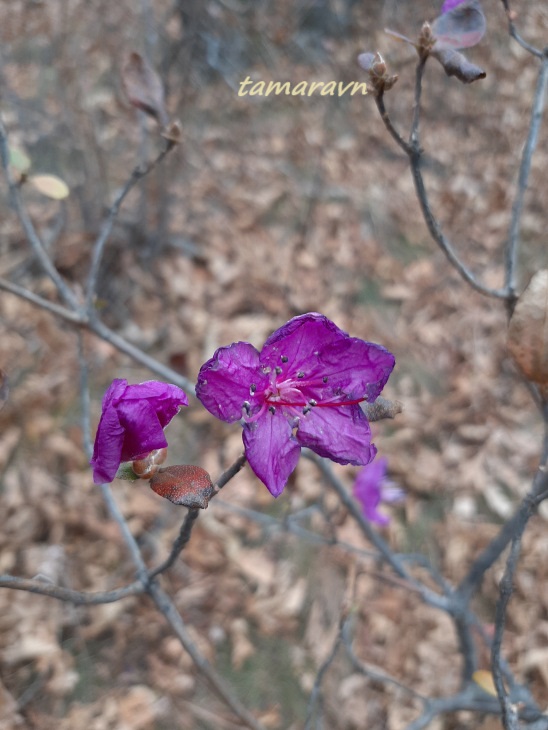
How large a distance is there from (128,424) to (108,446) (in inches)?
1.3

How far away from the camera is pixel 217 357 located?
839 mm

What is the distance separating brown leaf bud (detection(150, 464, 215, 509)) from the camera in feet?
2.25

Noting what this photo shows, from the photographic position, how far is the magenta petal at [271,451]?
0.81 meters

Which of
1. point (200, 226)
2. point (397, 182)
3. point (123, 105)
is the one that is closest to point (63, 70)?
point (123, 105)

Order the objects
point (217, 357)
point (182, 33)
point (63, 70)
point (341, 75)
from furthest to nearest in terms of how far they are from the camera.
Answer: point (341, 75) < point (63, 70) < point (182, 33) < point (217, 357)

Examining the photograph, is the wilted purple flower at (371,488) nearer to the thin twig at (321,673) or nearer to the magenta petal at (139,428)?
the thin twig at (321,673)

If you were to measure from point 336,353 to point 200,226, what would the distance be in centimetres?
276

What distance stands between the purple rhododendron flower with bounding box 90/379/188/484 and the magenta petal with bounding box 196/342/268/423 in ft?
0.28

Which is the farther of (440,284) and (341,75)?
(341,75)

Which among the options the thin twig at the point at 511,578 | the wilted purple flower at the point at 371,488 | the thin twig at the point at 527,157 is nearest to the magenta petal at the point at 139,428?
the thin twig at the point at 511,578

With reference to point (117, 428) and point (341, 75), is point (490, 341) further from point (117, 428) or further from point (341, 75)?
point (117, 428)

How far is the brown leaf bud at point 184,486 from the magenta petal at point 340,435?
7.0 inches

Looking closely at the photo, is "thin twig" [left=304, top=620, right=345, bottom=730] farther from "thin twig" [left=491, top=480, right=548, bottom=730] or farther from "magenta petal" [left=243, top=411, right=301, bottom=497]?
"magenta petal" [left=243, top=411, right=301, bottom=497]

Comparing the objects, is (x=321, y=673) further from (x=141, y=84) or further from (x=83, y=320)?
(x=141, y=84)
